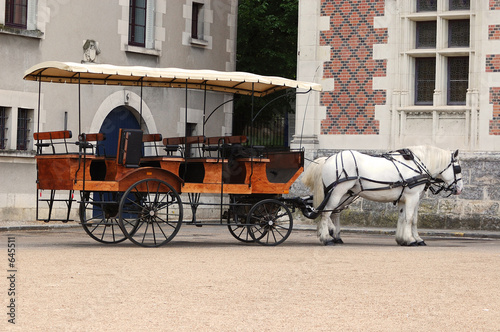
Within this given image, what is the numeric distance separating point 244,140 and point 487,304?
6522mm

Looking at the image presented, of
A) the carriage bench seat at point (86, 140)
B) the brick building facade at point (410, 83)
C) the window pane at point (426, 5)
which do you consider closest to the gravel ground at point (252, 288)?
the carriage bench seat at point (86, 140)

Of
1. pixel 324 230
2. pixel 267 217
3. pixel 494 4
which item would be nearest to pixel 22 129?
pixel 267 217

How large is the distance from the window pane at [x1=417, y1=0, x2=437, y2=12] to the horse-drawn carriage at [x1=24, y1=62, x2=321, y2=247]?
6.57 meters

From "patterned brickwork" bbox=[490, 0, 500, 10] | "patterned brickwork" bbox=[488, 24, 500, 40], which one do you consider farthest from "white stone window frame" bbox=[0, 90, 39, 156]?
"patterned brickwork" bbox=[490, 0, 500, 10]

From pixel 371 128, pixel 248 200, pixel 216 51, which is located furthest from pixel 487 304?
pixel 216 51

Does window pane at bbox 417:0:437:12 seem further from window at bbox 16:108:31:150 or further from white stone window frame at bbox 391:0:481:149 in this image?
window at bbox 16:108:31:150

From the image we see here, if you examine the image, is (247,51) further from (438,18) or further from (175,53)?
(438,18)

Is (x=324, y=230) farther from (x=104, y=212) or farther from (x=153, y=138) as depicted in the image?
(x=104, y=212)

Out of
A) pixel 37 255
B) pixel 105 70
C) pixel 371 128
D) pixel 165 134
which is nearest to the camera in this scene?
pixel 37 255

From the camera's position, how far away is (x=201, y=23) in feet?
84.4

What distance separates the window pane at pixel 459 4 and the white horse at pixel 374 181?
6.15 m

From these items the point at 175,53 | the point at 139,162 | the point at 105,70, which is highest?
the point at 175,53

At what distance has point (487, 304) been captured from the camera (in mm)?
8375

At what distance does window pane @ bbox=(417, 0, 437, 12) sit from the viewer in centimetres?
2083
